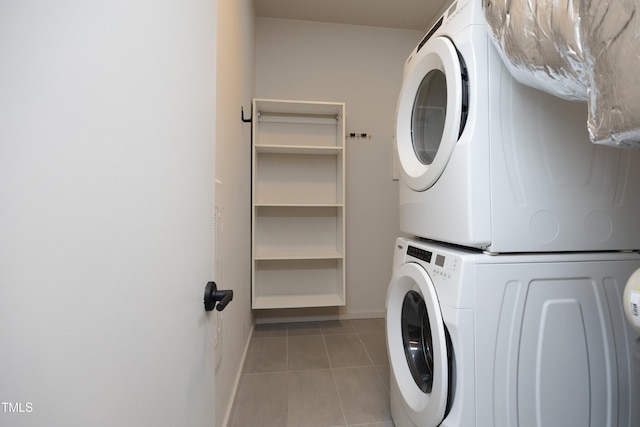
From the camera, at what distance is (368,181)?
2.66 metres

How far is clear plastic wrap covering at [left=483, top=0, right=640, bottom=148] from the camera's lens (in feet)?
1.44

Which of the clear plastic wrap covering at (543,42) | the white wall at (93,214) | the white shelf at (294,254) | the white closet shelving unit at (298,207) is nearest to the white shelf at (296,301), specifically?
the white closet shelving unit at (298,207)

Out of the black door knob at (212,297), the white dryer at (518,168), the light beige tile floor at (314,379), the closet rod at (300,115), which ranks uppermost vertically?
the closet rod at (300,115)

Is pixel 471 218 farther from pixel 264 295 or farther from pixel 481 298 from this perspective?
pixel 264 295

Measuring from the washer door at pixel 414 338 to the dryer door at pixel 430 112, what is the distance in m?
0.39

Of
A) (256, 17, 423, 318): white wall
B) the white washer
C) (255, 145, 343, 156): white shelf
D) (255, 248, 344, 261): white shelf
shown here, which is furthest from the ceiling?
the white washer

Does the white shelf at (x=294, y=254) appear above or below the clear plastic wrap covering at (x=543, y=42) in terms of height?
below

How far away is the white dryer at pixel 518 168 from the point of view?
0.84m

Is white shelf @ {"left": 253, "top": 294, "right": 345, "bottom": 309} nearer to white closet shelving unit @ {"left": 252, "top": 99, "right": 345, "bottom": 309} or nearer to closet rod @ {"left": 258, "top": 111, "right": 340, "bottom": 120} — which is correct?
white closet shelving unit @ {"left": 252, "top": 99, "right": 345, "bottom": 309}

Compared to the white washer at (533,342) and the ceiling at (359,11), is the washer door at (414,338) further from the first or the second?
the ceiling at (359,11)

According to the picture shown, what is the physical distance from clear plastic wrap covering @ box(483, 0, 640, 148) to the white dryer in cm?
12

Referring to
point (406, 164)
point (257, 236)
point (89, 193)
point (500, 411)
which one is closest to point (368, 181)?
point (257, 236)

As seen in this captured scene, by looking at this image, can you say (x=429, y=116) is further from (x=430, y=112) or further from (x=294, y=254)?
(x=294, y=254)

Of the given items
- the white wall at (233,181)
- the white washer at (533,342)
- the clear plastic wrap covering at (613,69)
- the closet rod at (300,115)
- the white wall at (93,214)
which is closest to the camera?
the white wall at (93,214)
